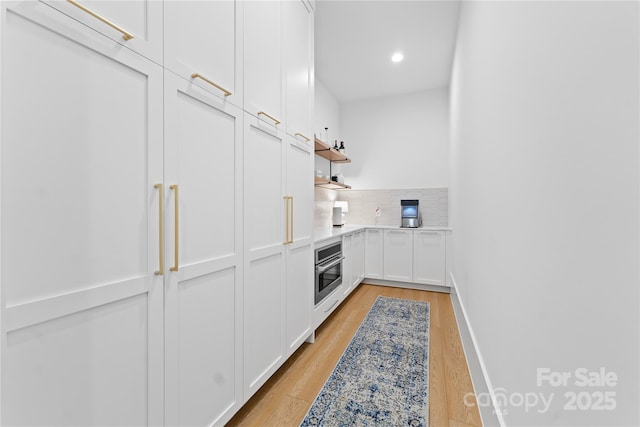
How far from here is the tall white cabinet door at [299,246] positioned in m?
2.00

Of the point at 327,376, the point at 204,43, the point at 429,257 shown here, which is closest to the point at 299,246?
the point at 327,376

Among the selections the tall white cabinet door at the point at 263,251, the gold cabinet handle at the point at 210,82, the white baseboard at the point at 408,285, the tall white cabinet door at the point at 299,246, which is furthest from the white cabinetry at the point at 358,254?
the gold cabinet handle at the point at 210,82

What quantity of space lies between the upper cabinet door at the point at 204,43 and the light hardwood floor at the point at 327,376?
174 centimetres

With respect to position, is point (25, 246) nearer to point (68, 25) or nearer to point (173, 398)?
point (68, 25)

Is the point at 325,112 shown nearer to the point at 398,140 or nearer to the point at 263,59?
the point at 398,140

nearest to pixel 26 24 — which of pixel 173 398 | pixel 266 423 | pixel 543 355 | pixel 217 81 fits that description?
pixel 217 81

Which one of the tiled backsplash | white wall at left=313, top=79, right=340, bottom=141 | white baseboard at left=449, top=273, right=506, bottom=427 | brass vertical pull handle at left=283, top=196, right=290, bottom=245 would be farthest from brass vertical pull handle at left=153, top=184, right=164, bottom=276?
white wall at left=313, top=79, right=340, bottom=141

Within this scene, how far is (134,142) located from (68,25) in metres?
0.35

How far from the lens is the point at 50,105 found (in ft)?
2.50

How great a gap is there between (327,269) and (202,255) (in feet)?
5.27

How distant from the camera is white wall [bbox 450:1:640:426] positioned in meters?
0.49

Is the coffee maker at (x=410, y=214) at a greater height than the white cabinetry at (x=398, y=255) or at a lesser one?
greater

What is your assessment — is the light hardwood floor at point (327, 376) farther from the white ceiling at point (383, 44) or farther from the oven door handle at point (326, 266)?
the white ceiling at point (383, 44)

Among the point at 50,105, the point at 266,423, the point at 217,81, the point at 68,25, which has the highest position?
the point at 217,81
